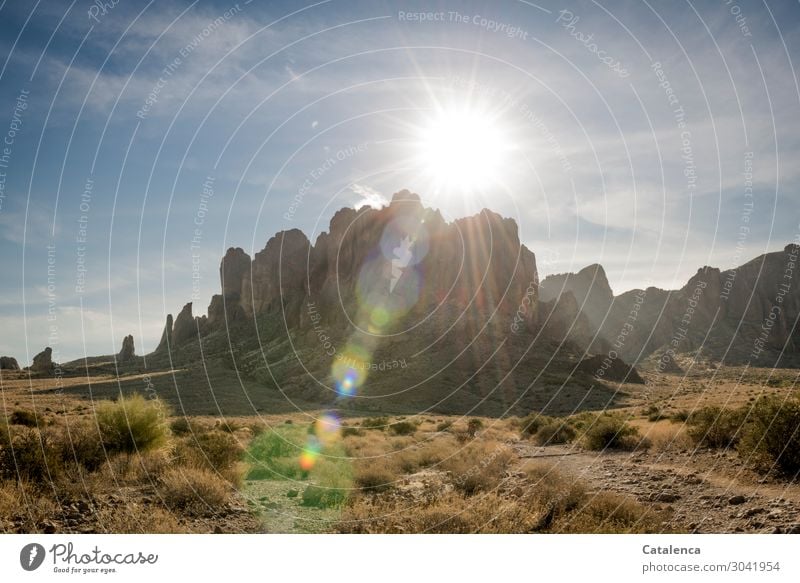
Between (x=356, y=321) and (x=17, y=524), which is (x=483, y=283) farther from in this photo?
(x=17, y=524)

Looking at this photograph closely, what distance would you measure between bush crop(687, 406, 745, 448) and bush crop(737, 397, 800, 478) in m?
1.79

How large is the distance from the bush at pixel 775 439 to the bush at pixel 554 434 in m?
12.2

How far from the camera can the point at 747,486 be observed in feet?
40.7

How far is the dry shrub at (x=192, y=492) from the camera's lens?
11094 millimetres

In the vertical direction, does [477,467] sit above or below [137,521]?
below

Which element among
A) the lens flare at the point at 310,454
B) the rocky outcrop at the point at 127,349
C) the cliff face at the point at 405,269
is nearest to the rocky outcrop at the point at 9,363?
the rocky outcrop at the point at 127,349

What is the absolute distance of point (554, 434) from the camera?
89.2ft

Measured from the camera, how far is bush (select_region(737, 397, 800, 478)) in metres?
13.0

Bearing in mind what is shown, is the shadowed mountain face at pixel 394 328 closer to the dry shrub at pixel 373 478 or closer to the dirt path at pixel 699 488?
the dry shrub at pixel 373 478

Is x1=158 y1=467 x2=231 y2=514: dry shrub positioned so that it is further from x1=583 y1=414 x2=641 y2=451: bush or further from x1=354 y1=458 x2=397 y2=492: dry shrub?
x1=583 y1=414 x2=641 y2=451: bush

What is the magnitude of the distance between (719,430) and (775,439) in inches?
187

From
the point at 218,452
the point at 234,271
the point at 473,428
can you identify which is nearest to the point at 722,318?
the point at 473,428

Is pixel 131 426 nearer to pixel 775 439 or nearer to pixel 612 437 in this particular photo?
pixel 775 439
